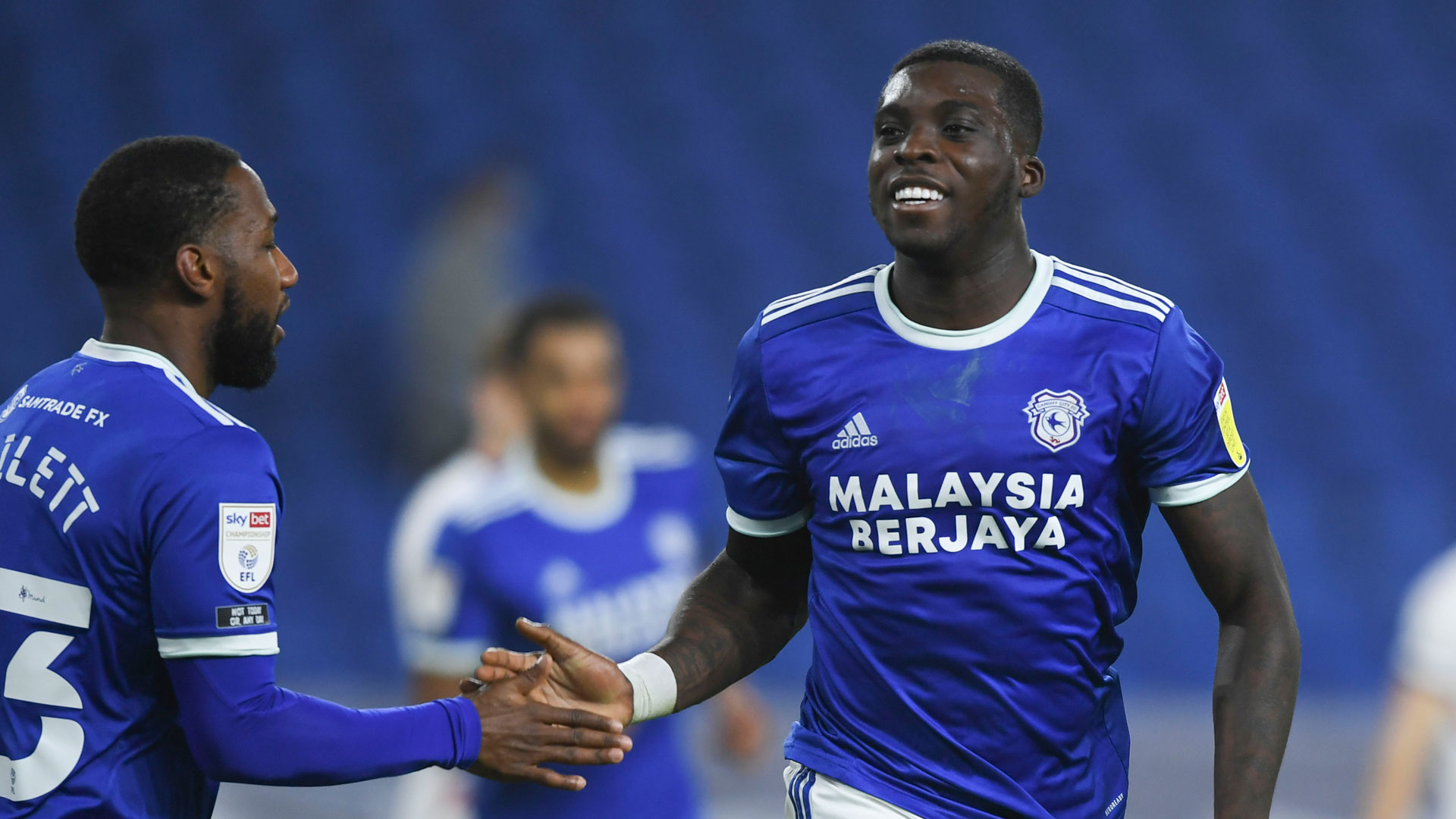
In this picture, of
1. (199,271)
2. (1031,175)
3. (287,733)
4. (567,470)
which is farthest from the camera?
(567,470)

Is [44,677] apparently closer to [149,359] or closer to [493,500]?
[149,359]

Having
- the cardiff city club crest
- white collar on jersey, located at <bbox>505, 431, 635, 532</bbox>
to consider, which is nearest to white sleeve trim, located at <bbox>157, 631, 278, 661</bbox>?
the cardiff city club crest

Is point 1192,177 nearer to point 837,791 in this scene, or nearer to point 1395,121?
point 1395,121

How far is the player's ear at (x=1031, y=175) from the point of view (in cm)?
276

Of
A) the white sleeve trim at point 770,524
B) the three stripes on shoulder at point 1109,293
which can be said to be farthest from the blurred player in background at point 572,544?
the three stripes on shoulder at point 1109,293

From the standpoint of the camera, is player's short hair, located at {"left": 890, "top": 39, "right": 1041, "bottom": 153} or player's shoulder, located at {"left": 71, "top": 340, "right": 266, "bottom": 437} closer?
player's shoulder, located at {"left": 71, "top": 340, "right": 266, "bottom": 437}

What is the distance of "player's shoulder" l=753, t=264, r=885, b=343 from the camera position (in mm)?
2854

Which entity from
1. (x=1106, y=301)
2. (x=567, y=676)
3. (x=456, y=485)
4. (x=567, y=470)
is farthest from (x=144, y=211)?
(x=456, y=485)

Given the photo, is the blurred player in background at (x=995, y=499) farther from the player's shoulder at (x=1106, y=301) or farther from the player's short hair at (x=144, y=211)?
the player's short hair at (x=144, y=211)

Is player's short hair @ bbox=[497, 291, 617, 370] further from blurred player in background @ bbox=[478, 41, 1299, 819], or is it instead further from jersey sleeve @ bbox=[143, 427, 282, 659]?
jersey sleeve @ bbox=[143, 427, 282, 659]

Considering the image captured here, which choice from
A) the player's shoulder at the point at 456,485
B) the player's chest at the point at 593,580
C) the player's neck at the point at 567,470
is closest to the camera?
the player's chest at the point at 593,580

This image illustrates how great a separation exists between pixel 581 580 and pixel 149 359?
6.26 feet

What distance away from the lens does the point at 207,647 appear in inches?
97.5

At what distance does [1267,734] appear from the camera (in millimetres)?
2525
